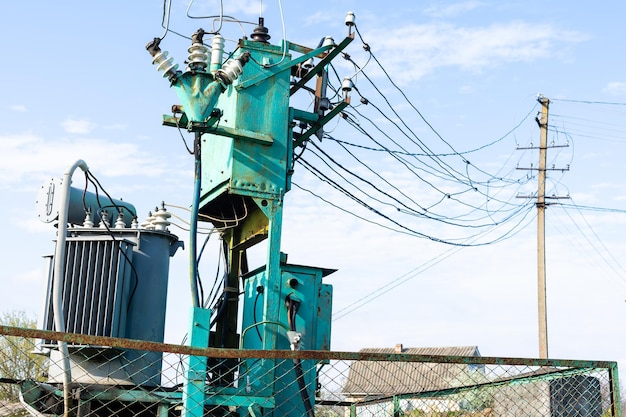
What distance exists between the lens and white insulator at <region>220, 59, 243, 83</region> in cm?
650

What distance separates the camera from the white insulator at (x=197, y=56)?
21.3ft

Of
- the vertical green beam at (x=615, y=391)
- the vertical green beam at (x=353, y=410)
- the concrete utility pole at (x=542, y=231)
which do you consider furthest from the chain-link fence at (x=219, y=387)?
the concrete utility pole at (x=542, y=231)

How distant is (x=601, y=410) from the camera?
6.53m

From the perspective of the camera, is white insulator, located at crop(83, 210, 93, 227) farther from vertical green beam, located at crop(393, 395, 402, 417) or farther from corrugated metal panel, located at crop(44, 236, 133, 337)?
vertical green beam, located at crop(393, 395, 402, 417)

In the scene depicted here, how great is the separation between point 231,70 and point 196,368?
2446 millimetres

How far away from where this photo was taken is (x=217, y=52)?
22.1 feet

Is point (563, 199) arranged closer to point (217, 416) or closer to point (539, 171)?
point (539, 171)

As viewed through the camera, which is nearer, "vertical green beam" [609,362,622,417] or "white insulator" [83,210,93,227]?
"vertical green beam" [609,362,622,417]

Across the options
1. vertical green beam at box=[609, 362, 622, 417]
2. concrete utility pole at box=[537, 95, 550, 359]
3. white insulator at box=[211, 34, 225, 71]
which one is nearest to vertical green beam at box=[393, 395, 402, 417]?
vertical green beam at box=[609, 362, 622, 417]

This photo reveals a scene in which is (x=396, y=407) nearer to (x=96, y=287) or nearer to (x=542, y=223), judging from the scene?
(x=96, y=287)

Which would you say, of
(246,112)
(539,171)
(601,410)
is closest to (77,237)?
(246,112)

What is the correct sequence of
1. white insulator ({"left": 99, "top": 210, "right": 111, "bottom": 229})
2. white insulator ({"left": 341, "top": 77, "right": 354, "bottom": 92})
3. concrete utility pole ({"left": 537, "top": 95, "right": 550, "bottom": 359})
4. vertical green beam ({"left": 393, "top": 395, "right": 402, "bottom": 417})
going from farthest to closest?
1. concrete utility pole ({"left": 537, "top": 95, "right": 550, "bottom": 359})
2. white insulator ({"left": 341, "top": 77, "right": 354, "bottom": 92})
3. vertical green beam ({"left": 393, "top": 395, "right": 402, "bottom": 417})
4. white insulator ({"left": 99, "top": 210, "right": 111, "bottom": 229})

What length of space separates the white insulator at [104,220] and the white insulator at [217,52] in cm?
164

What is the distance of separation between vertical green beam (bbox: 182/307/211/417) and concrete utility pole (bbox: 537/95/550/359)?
20078mm
